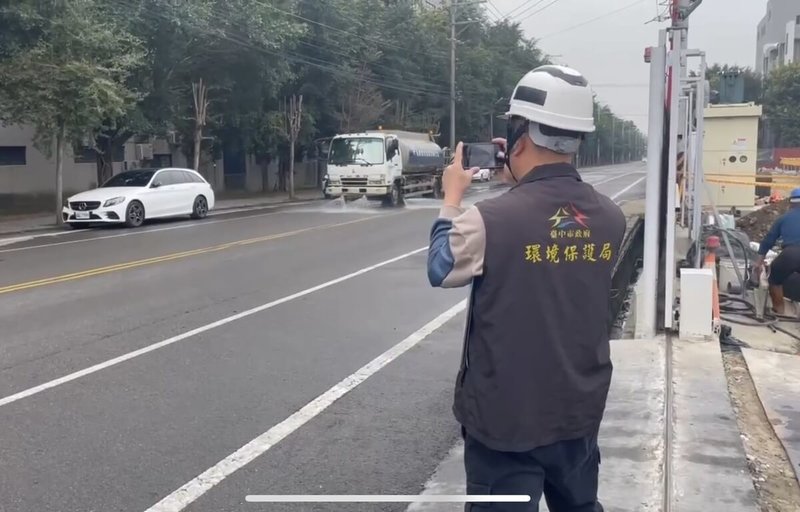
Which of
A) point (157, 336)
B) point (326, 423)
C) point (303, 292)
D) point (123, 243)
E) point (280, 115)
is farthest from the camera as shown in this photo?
point (280, 115)

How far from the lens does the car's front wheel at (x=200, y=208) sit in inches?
934

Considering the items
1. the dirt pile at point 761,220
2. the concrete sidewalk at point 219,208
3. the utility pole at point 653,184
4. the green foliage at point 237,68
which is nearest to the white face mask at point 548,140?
the green foliage at point 237,68

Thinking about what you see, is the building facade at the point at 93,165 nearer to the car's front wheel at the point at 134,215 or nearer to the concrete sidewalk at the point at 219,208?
the concrete sidewalk at the point at 219,208

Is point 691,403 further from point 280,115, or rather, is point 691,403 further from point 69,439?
point 280,115

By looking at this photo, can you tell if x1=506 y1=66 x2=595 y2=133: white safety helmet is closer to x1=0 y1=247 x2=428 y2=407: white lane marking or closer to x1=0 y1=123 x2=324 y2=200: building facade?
x1=0 y1=247 x2=428 y2=407: white lane marking

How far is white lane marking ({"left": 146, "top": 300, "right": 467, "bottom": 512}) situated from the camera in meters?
4.60

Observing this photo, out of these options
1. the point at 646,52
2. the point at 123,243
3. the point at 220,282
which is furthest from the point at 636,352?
the point at 123,243

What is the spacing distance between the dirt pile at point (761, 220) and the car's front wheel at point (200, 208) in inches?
552

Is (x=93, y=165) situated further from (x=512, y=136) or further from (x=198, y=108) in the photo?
(x=512, y=136)

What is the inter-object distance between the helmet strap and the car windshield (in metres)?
20.5

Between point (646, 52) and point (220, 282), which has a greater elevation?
point (646, 52)

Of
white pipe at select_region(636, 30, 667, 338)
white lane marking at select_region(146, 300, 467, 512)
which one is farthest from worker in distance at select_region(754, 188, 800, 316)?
white lane marking at select_region(146, 300, 467, 512)

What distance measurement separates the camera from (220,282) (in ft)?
38.4

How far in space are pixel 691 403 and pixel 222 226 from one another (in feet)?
54.0
